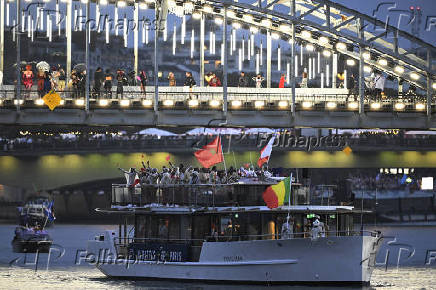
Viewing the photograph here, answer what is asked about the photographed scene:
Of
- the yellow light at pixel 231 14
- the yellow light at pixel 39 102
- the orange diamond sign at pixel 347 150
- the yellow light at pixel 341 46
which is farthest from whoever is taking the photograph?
the orange diamond sign at pixel 347 150

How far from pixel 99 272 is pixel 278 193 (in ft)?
52.4

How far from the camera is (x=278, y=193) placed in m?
60.7

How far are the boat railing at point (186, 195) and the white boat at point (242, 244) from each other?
0.07m

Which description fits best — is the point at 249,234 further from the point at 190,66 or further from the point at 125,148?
the point at 190,66

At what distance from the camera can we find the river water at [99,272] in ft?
212

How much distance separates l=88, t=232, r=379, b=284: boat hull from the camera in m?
60.7

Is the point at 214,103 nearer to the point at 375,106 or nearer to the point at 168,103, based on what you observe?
the point at 168,103

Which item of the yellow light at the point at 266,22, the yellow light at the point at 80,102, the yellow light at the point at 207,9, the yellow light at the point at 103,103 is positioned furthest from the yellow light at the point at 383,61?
the yellow light at the point at 80,102

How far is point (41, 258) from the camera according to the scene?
84312 millimetres

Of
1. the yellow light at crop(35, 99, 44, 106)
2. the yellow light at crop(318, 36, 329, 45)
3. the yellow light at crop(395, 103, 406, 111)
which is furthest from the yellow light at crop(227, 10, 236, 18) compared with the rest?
the yellow light at crop(35, 99, 44, 106)

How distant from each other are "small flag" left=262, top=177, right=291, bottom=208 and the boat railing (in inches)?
68.6

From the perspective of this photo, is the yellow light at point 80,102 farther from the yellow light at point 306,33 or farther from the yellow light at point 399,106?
the yellow light at point 399,106

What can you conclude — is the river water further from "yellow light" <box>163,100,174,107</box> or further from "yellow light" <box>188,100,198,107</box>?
"yellow light" <box>188,100,198,107</box>

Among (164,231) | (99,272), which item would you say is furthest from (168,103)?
(164,231)
